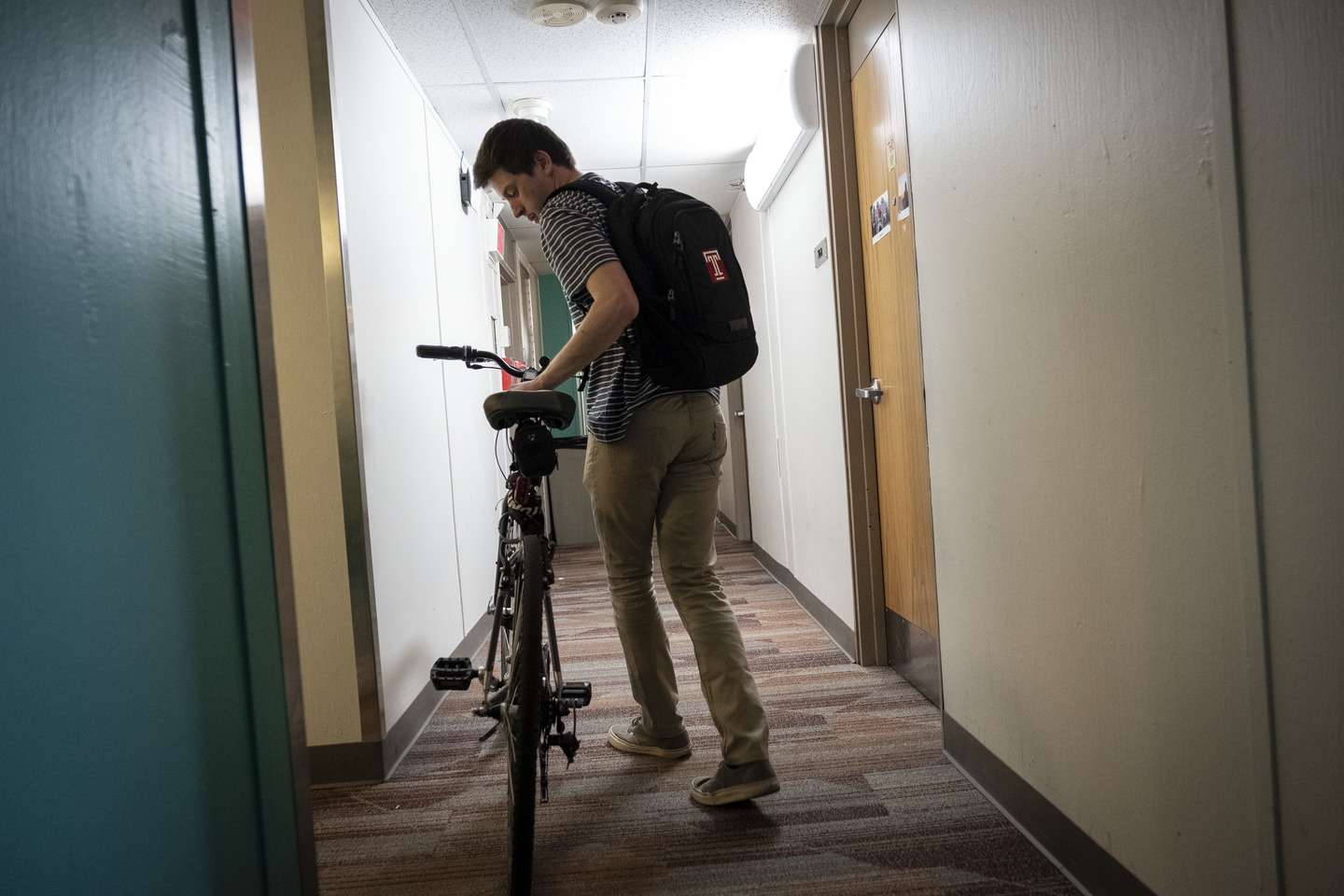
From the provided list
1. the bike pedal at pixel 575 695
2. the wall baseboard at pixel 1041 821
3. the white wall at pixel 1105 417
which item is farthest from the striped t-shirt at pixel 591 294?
the wall baseboard at pixel 1041 821

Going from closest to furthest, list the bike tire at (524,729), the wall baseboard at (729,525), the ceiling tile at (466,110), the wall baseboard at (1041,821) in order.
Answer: the wall baseboard at (1041,821) → the bike tire at (524,729) → the ceiling tile at (466,110) → the wall baseboard at (729,525)

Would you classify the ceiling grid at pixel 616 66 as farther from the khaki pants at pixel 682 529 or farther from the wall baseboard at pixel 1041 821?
the wall baseboard at pixel 1041 821

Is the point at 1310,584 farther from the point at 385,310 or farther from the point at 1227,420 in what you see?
the point at 385,310

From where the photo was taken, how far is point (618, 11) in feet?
8.89

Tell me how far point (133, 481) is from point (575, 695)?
123 centimetres

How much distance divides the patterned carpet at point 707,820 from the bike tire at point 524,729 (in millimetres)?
118

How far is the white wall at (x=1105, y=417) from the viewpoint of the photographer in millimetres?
976

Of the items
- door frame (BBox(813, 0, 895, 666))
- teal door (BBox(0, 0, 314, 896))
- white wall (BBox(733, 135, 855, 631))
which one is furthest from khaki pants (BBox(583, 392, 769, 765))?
white wall (BBox(733, 135, 855, 631))

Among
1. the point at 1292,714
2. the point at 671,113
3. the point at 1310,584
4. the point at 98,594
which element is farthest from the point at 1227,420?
the point at 671,113

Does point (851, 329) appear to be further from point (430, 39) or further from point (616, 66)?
point (430, 39)

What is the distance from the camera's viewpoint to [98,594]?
2.26 feet

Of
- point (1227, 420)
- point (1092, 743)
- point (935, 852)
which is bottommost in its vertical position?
point (935, 852)

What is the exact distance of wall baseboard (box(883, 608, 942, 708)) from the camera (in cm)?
238

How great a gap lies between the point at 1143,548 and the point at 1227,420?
10.7 inches
